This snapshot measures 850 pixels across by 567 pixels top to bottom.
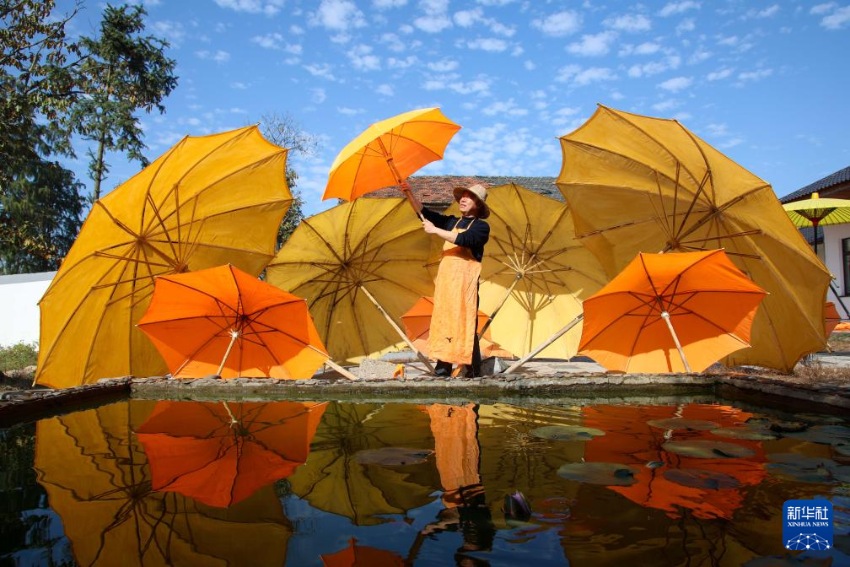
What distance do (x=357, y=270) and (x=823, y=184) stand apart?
18989 mm

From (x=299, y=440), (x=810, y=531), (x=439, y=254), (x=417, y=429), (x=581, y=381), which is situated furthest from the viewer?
(x=439, y=254)

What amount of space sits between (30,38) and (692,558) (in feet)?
52.1

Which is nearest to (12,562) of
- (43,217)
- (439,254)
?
(439,254)

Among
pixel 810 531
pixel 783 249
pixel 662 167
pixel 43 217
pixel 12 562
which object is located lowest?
pixel 12 562

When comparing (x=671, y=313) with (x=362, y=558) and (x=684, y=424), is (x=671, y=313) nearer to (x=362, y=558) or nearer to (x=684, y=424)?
(x=684, y=424)

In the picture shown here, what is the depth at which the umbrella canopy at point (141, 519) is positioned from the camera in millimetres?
1812

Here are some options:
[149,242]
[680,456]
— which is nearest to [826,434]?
[680,456]

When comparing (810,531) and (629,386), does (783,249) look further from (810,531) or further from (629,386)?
(810,531)

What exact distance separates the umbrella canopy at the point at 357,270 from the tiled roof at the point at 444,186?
12.1 m

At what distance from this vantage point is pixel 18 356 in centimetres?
1600

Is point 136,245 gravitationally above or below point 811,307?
above

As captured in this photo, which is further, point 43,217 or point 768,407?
point 43,217

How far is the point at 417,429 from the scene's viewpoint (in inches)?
150

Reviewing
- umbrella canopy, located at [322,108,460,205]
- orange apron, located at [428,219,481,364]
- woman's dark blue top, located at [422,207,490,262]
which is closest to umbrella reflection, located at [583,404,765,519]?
orange apron, located at [428,219,481,364]
